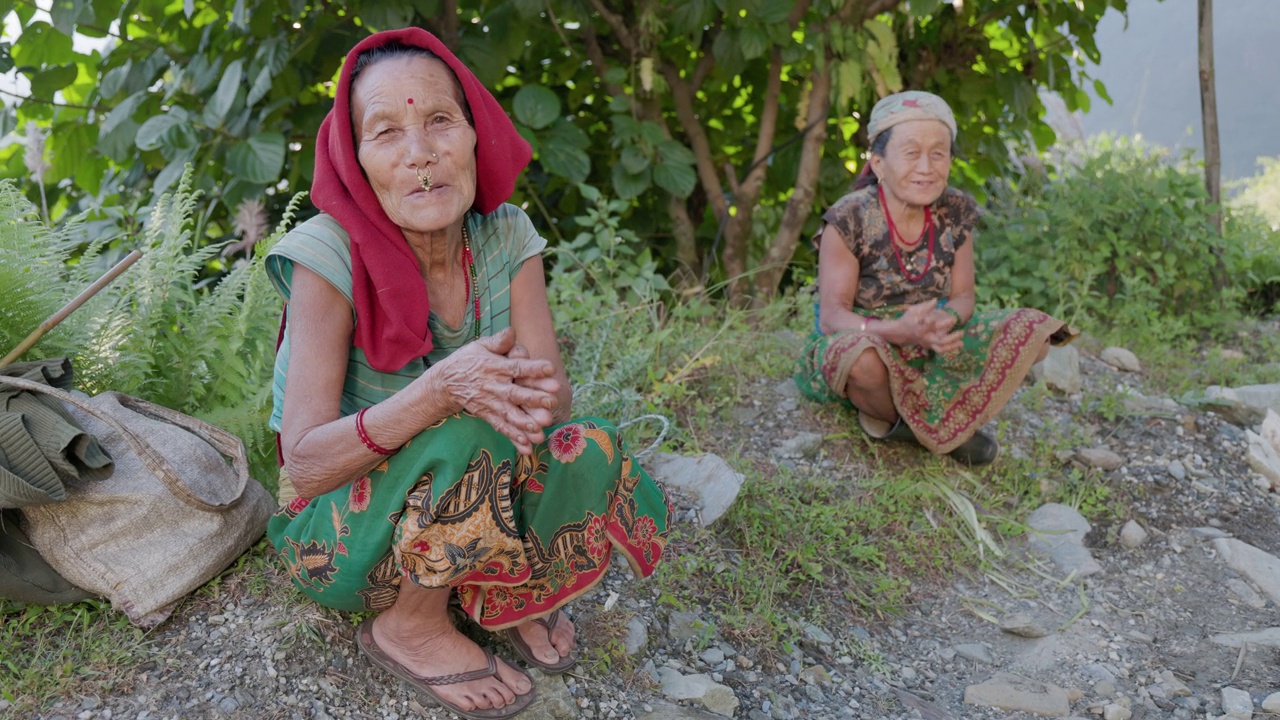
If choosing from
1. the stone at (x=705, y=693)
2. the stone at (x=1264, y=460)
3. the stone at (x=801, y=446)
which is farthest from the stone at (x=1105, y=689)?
the stone at (x=1264, y=460)

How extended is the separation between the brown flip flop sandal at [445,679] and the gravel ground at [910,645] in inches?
1.6

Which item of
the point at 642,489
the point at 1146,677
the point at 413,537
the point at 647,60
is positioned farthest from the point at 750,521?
the point at 647,60

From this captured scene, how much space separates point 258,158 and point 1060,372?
3153 millimetres

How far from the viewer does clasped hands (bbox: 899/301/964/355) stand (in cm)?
298

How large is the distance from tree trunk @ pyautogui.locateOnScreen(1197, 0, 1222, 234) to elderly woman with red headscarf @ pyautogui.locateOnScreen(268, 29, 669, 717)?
170 inches

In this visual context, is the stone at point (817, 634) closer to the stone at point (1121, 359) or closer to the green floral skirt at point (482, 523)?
the green floral skirt at point (482, 523)

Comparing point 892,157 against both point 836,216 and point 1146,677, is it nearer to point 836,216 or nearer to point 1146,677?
point 836,216

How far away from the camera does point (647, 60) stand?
4234mm

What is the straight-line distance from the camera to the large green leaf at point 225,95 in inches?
138

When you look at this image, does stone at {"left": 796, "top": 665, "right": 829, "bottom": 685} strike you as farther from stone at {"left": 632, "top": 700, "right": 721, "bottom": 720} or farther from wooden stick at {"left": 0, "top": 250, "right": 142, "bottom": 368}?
wooden stick at {"left": 0, "top": 250, "right": 142, "bottom": 368}

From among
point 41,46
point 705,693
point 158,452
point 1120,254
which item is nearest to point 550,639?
point 705,693

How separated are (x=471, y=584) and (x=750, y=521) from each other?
1142mm

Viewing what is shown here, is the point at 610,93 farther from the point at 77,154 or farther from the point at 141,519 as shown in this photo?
the point at 141,519

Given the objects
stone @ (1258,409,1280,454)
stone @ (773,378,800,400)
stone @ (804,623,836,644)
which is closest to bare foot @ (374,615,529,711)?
stone @ (804,623,836,644)
